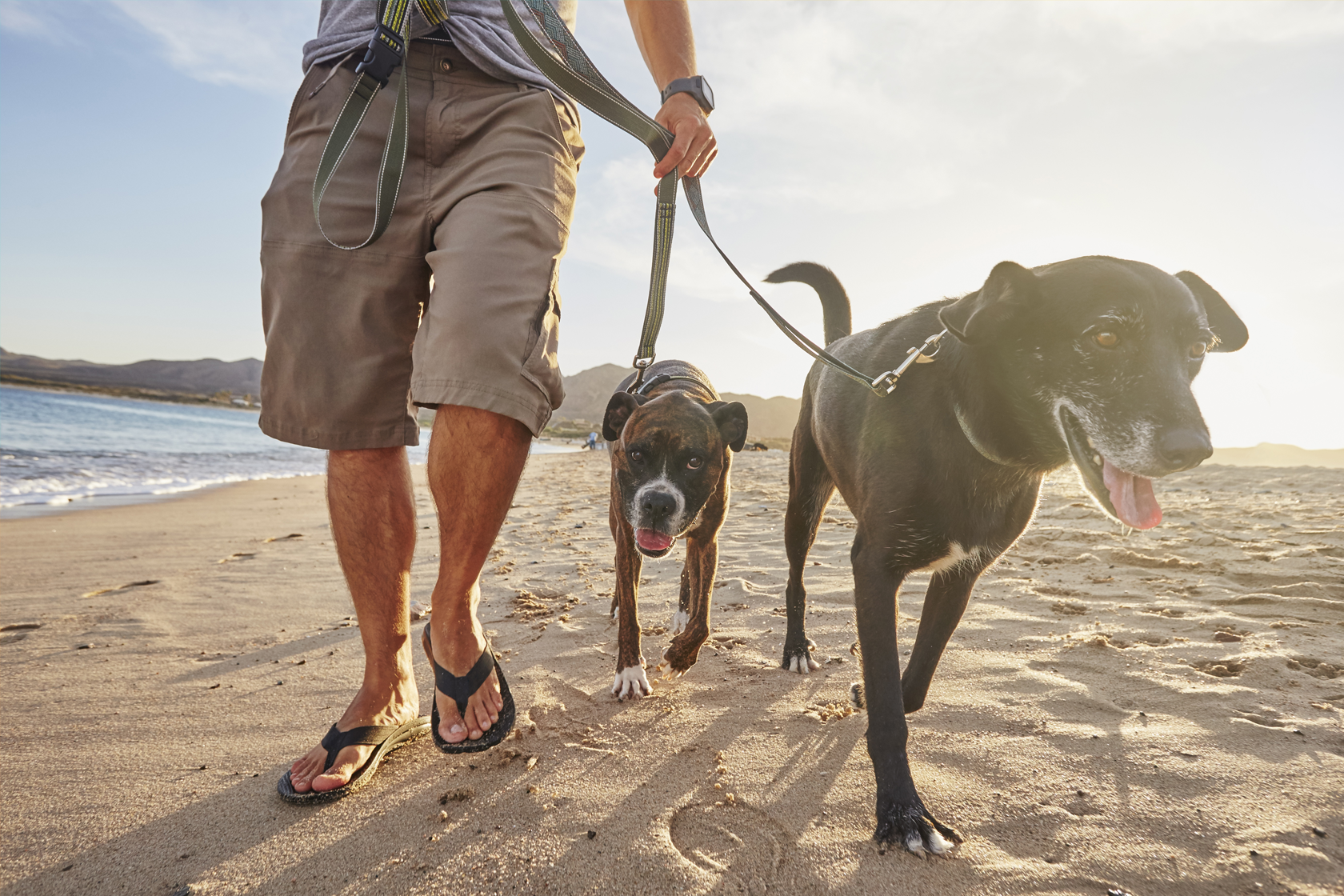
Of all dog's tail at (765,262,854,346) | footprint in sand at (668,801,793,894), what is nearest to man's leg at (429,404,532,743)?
footprint in sand at (668,801,793,894)

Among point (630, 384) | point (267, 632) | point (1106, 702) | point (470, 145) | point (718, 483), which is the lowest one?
point (267, 632)

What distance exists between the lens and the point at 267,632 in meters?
3.33

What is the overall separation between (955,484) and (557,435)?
223 ft

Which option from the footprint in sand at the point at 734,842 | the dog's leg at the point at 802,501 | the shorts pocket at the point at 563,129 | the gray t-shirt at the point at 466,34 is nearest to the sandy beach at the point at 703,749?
the footprint in sand at the point at 734,842

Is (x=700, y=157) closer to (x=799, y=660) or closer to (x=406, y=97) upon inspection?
(x=406, y=97)

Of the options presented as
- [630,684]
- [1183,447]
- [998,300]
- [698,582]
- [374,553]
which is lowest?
[630,684]

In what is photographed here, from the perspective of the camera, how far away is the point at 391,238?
206 cm

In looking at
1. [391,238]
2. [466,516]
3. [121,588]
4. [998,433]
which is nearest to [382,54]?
[391,238]

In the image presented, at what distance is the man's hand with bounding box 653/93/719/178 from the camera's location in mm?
2303

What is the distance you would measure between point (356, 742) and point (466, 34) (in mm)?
2211

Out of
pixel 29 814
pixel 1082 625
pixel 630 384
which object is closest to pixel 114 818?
pixel 29 814

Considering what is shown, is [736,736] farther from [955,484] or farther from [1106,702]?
[1106,702]

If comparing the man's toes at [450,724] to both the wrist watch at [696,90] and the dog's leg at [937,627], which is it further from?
the wrist watch at [696,90]

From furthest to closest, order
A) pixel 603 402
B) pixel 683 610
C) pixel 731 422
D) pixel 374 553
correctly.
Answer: pixel 603 402 → pixel 683 610 → pixel 731 422 → pixel 374 553
